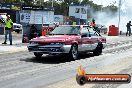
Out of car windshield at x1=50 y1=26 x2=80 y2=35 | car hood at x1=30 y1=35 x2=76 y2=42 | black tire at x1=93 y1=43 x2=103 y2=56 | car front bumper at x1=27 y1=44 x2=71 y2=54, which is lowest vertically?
black tire at x1=93 y1=43 x2=103 y2=56

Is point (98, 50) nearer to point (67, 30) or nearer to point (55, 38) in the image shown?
point (67, 30)

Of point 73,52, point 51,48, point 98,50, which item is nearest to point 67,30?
point 73,52

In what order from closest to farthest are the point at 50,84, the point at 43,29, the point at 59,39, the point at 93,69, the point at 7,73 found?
the point at 50,84 → the point at 7,73 → the point at 93,69 → the point at 59,39 → the point at 43,29

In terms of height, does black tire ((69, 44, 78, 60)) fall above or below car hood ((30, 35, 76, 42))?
below

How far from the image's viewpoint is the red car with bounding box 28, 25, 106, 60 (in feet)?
45.5

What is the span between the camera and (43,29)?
26641mm

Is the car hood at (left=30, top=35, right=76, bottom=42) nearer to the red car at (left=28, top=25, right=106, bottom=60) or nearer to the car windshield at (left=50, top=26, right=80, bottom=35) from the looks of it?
the red car at (left=28, top=25, right=106, bottom=60)

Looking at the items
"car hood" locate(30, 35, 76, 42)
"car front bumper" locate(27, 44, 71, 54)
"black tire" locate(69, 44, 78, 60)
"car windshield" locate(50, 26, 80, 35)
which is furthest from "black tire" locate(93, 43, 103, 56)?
"car front bumper" locate(27, 44, 71, 54)

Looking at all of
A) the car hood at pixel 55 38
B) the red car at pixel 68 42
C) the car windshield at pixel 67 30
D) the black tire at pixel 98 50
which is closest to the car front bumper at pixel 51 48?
the red car at pixel 68 42

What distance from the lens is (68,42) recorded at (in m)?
14.1

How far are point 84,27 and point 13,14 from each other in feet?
148

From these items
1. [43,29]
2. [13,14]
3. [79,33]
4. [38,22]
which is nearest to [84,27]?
[79,33]

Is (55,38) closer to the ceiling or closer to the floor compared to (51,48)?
closer to the ceiling

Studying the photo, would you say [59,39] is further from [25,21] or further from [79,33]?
[25,21]
